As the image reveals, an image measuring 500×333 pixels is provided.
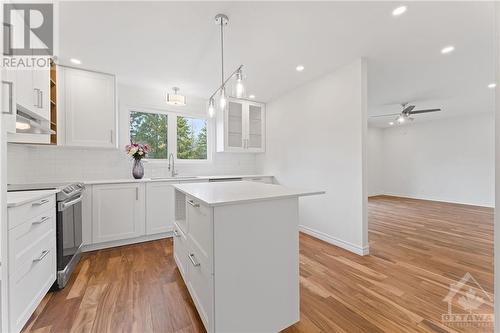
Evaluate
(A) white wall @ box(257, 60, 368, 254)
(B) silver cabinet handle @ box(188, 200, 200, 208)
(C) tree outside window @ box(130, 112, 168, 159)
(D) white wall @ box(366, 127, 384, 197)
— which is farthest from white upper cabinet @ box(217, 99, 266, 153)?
(D) white wall @ box(366, 127, 384, 197)

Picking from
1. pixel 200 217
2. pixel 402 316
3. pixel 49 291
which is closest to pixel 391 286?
pixel 402 316

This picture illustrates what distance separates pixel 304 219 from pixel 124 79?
147 inches

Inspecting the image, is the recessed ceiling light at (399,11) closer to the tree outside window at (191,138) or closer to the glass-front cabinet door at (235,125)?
the glass-front cabinet door at (235,125)

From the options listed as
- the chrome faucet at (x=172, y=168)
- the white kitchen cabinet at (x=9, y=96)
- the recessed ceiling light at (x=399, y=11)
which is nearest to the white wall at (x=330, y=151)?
the recessed ceiling light at (x=399, y=11)

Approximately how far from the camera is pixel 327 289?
1851 millimetres

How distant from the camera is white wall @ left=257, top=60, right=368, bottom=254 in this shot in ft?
8.41

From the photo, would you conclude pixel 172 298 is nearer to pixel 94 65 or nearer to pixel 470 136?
pixel 94 65

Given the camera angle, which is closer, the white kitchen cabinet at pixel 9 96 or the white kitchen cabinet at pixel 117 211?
the white kitchen cabinet at pixel 9 96

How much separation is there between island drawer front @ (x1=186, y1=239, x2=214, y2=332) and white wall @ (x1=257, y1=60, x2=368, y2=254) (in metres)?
2.05

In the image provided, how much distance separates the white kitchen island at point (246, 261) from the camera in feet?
3.98

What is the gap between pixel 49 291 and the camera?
183 cm

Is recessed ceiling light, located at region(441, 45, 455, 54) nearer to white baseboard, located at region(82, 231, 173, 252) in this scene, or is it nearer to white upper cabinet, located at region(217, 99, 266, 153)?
white upper cabinet, located at region(217, 99, 266, 153)

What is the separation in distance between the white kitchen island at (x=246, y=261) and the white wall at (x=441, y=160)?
6.74 m

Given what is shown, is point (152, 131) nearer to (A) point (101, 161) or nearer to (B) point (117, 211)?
(A) point (101, 161)
